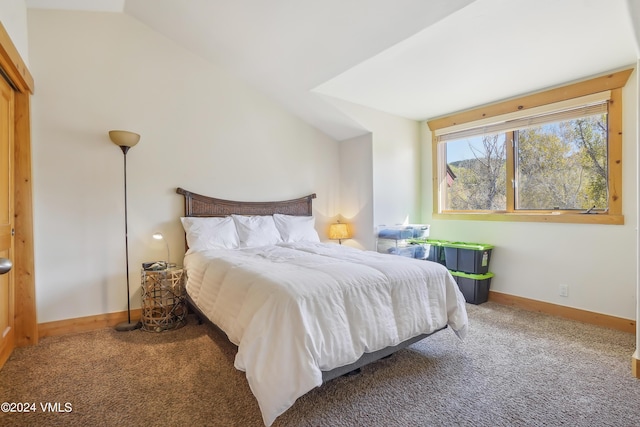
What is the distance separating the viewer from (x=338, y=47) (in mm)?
2695

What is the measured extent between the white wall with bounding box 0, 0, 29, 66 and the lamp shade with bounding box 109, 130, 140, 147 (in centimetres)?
81

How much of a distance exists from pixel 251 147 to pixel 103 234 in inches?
69.7

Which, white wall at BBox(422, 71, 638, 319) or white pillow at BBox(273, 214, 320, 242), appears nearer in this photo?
white wall at BBox(422, 71, 638, 319)

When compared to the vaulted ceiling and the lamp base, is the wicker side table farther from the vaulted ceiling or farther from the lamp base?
the vaulted ceiling

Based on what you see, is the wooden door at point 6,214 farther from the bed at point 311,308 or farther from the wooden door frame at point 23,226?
the bed at point 311,308

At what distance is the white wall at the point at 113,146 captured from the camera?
2.77m

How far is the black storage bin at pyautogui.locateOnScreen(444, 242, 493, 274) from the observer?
3.52 metres

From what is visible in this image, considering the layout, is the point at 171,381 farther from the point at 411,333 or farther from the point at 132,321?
the point at 411,333

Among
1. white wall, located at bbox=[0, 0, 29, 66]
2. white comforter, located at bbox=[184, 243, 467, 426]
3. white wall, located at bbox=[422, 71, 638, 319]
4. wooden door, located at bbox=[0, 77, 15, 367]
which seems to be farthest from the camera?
white wall, located at bbox=[422, 71, 638, 319]

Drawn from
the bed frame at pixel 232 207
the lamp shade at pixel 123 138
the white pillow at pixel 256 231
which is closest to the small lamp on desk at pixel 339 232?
the bed frame at pixel 232 207

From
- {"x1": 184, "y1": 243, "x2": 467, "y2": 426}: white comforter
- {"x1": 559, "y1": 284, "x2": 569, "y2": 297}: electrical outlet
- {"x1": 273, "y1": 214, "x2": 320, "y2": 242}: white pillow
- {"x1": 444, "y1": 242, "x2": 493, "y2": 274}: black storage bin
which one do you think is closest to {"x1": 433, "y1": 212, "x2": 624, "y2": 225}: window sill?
{"x1": 444, "y1": 242, "x2": 493, "y2": 274}: black storage bin

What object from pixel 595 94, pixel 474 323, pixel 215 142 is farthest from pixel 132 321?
pixel 595 94

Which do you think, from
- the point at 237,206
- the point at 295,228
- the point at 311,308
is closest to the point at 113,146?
the point at 237,206

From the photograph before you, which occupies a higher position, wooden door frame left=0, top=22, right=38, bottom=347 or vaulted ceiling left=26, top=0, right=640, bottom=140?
vaulted ceiling left=26, top=0, right=640, bottom=140
